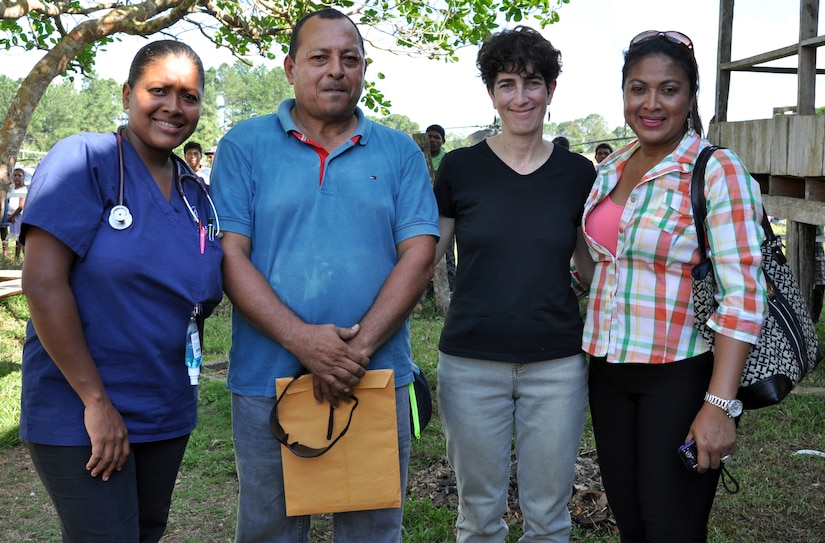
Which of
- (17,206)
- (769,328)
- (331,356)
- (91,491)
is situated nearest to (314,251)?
(331,356)

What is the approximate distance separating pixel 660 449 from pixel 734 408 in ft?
0.87

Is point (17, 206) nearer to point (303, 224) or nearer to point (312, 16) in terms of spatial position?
point (312, 16)

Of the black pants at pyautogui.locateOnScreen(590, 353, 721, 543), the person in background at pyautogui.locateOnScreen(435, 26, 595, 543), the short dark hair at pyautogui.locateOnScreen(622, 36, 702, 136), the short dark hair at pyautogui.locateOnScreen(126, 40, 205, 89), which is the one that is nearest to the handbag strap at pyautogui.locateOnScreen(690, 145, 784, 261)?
the short dark hair at pyautogui.locateOnScreen(622, 36, 702, 136)

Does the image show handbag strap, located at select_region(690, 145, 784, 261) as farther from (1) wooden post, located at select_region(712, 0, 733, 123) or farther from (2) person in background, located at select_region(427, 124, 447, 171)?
(2) person in background, located at select_region(427, 124, 447, 171)

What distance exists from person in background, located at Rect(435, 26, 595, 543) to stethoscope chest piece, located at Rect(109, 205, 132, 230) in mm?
1150

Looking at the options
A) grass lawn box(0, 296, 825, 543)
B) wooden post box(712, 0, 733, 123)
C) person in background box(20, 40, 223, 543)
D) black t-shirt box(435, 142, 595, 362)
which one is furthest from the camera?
wooden post box(712, 0, 733, 123)

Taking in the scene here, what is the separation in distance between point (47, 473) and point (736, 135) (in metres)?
6.84

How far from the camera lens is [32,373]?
2199 mm

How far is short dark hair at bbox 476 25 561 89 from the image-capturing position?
287 cm

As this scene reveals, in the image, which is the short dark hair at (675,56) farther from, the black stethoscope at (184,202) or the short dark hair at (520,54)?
the black stethoscope at (184,202)

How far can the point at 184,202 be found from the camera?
94.2 inches

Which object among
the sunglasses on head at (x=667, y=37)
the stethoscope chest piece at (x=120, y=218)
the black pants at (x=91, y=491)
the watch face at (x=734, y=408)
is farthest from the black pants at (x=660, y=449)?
the stethoscope chest piece at (x=120, y=218)

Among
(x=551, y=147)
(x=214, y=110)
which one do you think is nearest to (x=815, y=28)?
(x=551, y=147)

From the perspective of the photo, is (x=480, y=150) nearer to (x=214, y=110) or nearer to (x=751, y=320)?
(x=751, y=320)
